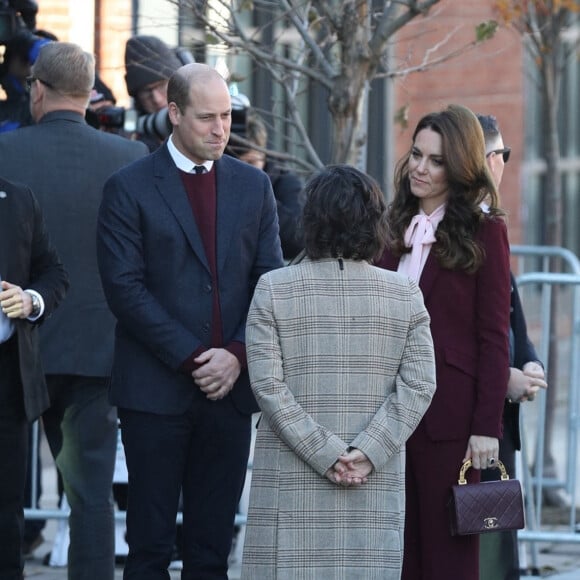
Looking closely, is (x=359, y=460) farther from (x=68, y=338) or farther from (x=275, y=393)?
(x=68, y=338)

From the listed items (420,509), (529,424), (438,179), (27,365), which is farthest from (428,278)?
(529,424)

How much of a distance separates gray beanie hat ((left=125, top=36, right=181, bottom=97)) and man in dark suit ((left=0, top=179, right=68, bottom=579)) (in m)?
1.57

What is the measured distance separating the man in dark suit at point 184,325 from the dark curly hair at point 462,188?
23.1 inches

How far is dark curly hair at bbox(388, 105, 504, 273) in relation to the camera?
4594 mm

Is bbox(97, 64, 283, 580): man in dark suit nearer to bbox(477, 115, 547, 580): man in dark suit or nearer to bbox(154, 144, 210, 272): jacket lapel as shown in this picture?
bbox(154, 144, 210, 272): jacket lapel

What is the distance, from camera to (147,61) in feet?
21.2

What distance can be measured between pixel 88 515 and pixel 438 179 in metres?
1.79

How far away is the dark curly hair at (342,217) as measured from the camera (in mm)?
4203

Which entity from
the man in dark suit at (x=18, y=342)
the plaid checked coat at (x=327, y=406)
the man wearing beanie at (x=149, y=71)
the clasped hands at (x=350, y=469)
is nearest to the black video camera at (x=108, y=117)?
the man wearing beanie at (x=149, y=71)

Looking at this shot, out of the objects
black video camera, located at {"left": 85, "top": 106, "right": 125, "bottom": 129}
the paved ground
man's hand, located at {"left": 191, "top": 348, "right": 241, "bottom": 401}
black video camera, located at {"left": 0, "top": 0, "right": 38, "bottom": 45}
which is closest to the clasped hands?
man's hand, located at {"left": 191, "top": 348, "right": 241, "bottom": 401}

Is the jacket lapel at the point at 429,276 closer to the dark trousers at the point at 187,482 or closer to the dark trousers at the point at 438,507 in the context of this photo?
the dark trousers at the point at 438,507

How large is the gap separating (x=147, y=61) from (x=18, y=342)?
2009 millimetres

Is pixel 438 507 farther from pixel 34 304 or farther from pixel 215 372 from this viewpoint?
pixel 34 304

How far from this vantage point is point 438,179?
469cm
